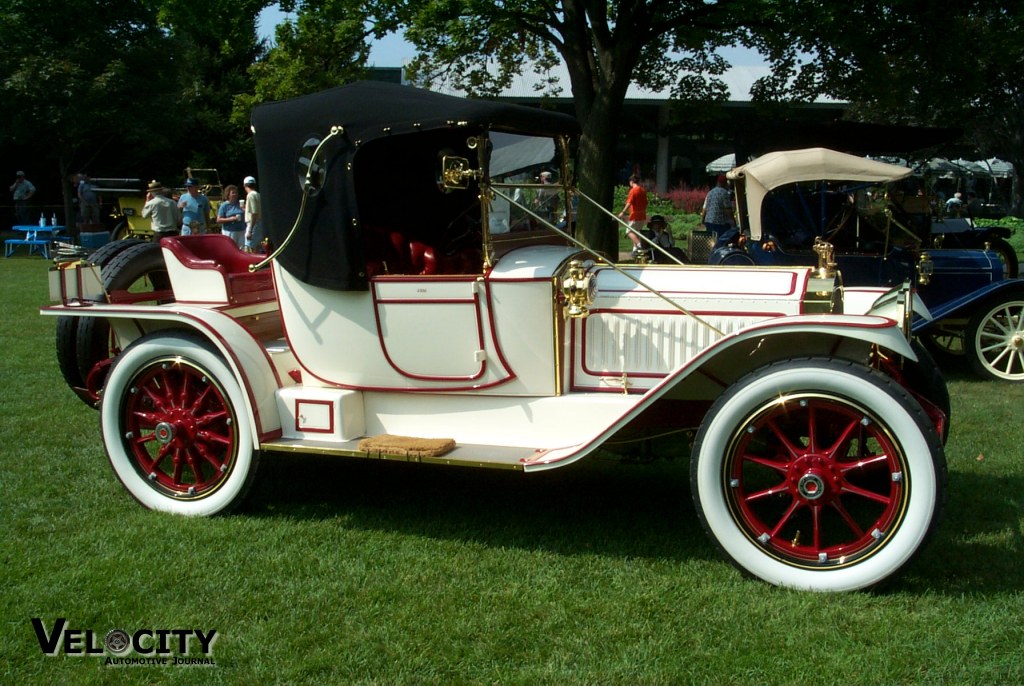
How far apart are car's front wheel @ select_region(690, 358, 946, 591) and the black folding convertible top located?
1653 mm

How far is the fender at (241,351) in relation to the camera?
443cm

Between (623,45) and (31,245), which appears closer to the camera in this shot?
(623,45)

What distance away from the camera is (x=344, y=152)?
4348 millimetres

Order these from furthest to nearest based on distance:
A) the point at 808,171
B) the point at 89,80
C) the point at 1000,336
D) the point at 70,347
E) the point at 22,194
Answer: the point at 22,194 → the point at 89,80 → the point at 808,171 → the point at 1000,336 → the point at 70,347

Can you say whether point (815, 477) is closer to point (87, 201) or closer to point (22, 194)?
point (87, 201)

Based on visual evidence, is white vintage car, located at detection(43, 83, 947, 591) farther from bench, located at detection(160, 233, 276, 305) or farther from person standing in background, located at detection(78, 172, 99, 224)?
person standing in background, located at detection(78, 172, 99, 224)

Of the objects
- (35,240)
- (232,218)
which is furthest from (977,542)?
(35,240)

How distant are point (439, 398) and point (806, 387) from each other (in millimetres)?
1709

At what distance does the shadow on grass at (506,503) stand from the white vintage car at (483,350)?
1.32 feet

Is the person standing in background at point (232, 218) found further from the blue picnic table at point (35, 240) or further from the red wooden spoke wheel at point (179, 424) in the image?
the red wooden spoke wheel at point (179, 424)

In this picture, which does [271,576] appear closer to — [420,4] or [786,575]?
[786,575]

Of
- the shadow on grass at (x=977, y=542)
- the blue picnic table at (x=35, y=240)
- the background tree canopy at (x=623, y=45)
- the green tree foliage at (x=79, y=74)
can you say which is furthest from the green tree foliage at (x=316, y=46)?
the shadow on grass at (x=977, y=542)

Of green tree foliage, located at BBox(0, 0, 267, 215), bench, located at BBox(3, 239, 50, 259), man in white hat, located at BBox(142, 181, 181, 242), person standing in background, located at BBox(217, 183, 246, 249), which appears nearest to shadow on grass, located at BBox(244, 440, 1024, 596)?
man in white hat, located at BBox(142, 181, 181, 242)

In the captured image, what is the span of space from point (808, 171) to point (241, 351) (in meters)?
6.11
